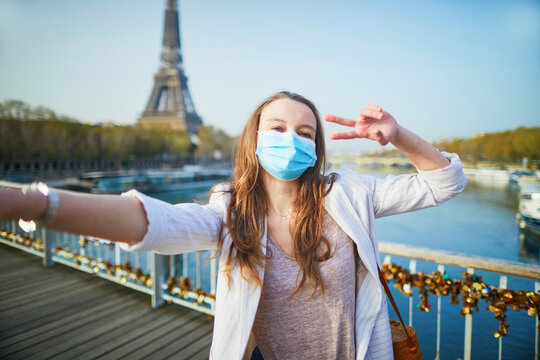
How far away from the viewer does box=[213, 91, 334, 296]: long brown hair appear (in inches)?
42.8

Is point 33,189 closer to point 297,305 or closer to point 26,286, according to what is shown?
point 297,305

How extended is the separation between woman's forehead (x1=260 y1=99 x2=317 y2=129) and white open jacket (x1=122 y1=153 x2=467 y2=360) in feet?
0.94

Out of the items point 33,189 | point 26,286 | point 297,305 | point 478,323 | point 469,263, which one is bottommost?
point 478,323

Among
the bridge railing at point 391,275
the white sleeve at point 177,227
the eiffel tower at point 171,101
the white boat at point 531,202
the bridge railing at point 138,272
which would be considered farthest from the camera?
the eiffel tower at point 171,101

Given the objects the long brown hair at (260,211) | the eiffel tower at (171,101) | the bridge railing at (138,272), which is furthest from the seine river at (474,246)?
the eiffel tower at (171,101)

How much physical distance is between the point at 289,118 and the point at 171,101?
5744cm

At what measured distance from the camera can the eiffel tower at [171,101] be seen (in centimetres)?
5178

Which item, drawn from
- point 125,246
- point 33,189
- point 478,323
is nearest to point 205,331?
point 125,246

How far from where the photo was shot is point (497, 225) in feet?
49.2

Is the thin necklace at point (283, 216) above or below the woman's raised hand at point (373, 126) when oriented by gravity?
below

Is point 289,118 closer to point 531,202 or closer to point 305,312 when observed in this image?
point 305,312

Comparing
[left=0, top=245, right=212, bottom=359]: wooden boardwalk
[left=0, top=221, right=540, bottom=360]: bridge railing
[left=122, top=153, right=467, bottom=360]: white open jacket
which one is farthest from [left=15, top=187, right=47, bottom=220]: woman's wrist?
[left=0, top=245, right=212, bottom=359]: wooden boardwalk

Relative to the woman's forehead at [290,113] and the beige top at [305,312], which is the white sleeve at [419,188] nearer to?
the beige top at [305,312]

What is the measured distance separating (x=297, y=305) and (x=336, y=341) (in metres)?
0.20
